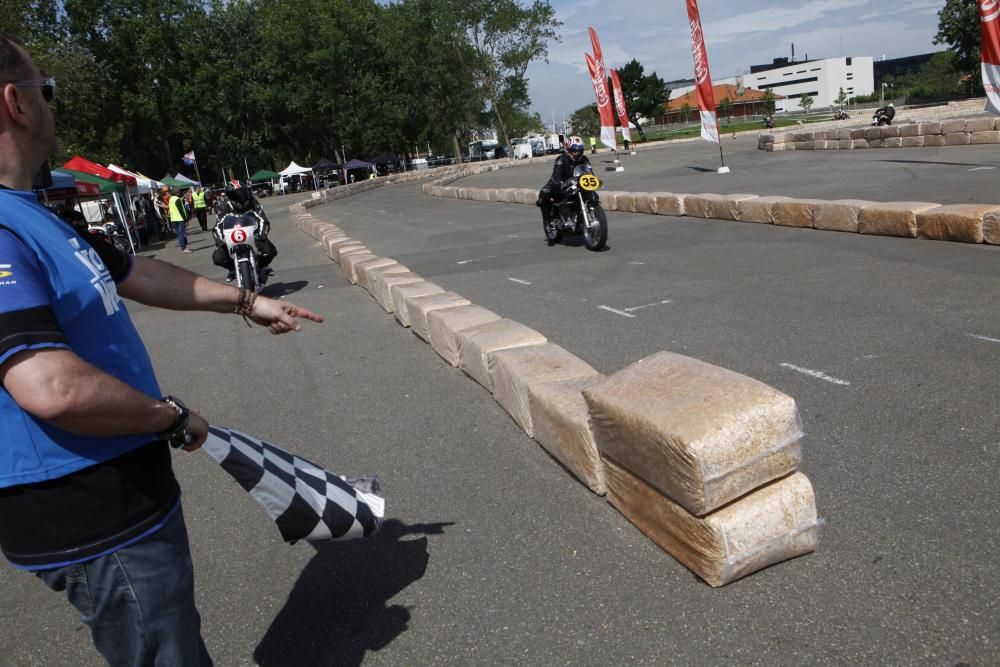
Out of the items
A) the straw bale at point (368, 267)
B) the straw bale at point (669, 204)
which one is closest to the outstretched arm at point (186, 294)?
the straw bale at point (368, 267)

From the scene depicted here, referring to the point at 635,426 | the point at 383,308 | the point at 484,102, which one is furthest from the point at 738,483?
the point at 484,102

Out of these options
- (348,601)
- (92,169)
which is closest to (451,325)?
(348,601)

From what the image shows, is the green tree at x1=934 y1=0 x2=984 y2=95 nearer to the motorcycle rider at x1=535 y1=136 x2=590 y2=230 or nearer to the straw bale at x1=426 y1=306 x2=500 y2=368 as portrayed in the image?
the motorcycle rider at x1=535 y1=136 x2=590 y2=230

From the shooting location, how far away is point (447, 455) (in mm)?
4910

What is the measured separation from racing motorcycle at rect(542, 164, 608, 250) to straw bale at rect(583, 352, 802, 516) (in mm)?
8938

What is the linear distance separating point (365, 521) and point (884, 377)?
13.1 feet

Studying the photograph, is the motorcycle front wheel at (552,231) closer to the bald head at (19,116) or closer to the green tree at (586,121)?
the bald head at (19,116)

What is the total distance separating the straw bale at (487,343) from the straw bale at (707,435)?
2.38m

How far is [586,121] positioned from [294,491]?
112m

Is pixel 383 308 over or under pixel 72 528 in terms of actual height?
under

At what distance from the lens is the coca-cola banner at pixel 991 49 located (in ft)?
43.8

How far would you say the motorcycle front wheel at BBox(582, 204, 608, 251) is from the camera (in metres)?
12.2

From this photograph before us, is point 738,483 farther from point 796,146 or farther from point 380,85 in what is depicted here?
point 380,85

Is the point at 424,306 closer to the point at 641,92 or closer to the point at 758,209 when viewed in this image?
the point at 758,209
